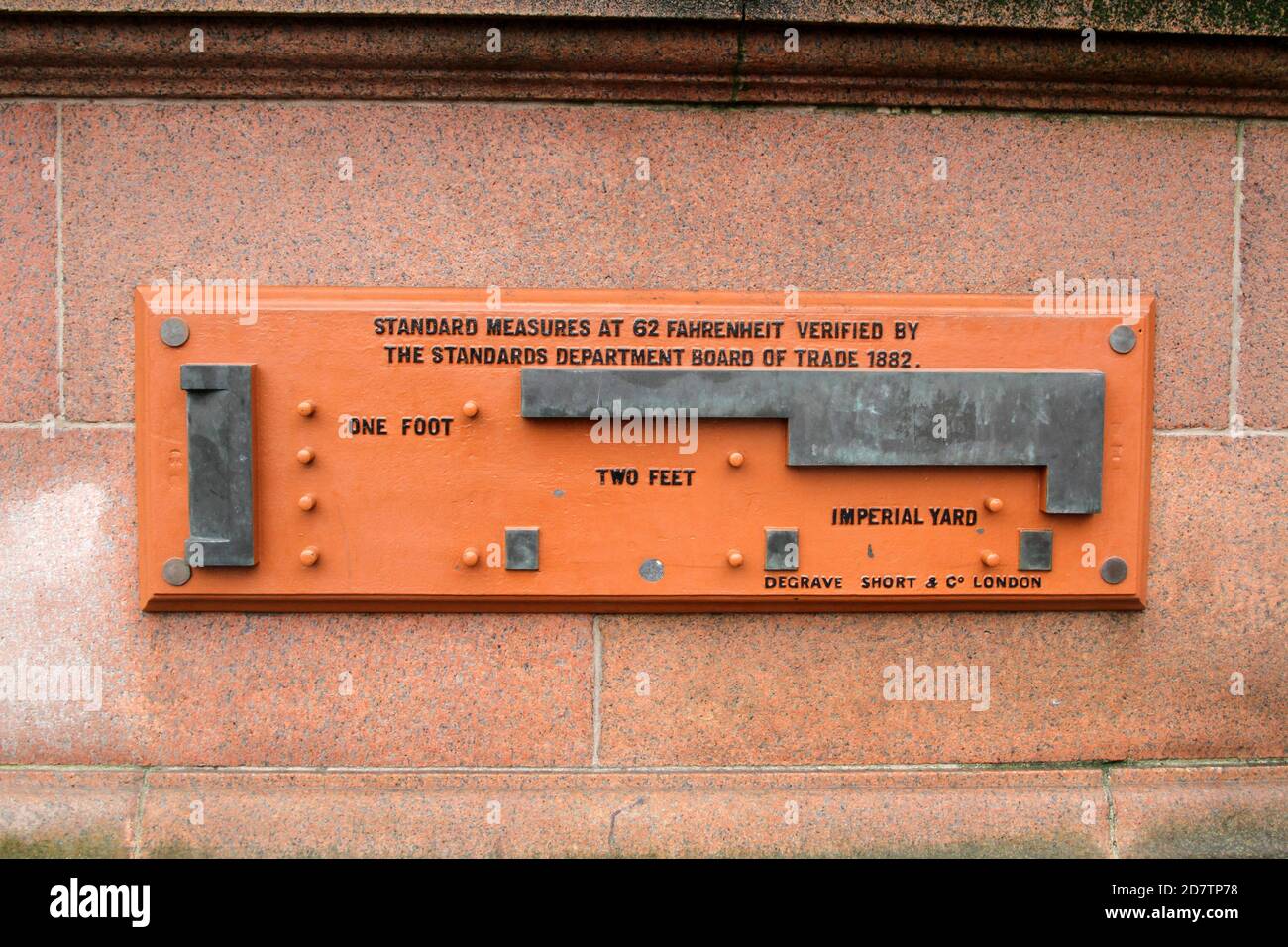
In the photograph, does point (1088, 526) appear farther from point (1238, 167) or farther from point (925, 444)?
point (1238, 167)

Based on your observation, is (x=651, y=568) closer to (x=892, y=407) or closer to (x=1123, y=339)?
(x=892, y=407)

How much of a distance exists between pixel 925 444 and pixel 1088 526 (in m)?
0.78

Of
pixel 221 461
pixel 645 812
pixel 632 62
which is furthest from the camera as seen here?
pixel 645 812

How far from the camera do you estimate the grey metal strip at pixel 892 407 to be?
3.26 m

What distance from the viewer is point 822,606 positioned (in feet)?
11.5

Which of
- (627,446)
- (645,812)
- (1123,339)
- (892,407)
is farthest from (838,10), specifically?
(645,812)

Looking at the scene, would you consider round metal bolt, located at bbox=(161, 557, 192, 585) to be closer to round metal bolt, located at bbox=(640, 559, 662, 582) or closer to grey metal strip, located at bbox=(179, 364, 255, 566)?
grey metal strip, located at bbox=(179, 364, 255, 566)

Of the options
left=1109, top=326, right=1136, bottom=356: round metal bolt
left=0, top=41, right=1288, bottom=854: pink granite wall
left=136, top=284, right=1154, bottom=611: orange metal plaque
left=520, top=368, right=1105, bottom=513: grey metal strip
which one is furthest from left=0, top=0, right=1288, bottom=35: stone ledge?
left=520, top=368, right=1105, bottom=513: grey metal strip

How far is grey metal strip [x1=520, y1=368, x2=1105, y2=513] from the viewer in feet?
10.7

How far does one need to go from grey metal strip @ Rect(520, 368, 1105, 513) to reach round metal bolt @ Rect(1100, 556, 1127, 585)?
266 millimetres

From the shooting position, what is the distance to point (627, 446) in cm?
334

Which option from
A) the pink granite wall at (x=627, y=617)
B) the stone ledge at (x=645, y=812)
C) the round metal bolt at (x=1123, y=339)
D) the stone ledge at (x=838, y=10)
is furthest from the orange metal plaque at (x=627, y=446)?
the stone ledge at (x=838, y=10)

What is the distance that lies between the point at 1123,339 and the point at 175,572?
12.6 feet

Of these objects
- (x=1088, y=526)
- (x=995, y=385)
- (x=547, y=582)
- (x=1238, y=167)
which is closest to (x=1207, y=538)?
(x=1088, y=526)
